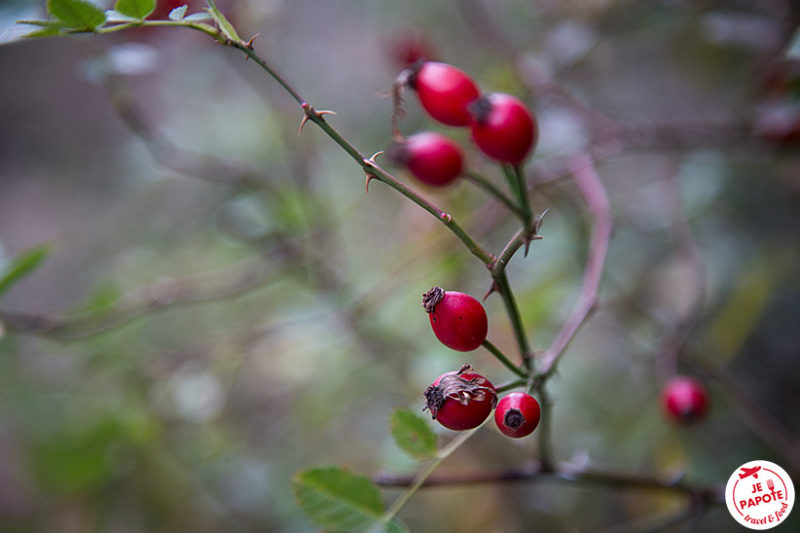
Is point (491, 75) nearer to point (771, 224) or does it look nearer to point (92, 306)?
point (771, 224)

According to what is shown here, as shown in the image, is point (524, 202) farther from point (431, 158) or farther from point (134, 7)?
point (134, 7)

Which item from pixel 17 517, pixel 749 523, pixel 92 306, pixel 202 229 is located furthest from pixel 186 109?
pixel 749 523

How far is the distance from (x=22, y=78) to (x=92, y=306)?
315 cm

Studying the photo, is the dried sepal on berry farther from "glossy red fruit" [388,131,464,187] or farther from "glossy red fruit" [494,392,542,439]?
"glossy red fruit" [388,131,464,187]

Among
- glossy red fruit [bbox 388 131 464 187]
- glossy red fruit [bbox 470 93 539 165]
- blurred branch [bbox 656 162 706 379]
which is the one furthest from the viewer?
blurred branch [bbox 656 162 706 379]

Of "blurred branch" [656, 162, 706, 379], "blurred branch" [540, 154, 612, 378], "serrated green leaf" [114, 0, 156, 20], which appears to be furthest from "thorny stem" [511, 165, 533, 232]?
"blurred branch" [656, 162, 706, 379]

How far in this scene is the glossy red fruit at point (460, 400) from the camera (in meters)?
0.49

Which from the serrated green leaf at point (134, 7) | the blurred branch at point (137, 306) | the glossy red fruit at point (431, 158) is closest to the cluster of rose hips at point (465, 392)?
the glossy red fruit at point (431, 158)

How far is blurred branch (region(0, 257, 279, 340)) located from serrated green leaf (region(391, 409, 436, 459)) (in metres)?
0.72

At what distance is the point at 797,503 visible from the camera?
0.89 m

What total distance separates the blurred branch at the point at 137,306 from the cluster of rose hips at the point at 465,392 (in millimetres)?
787

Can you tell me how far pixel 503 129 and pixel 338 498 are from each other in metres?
0.40
